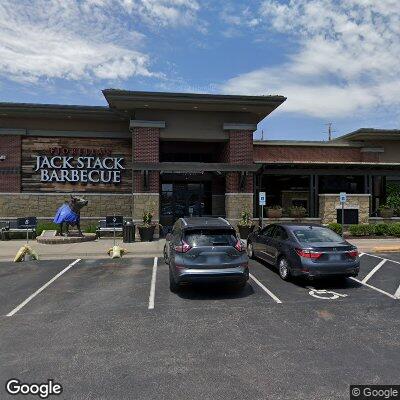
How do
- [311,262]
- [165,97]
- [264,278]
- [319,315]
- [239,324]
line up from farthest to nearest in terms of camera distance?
[165,97], [264,278], [311,262], [319,315], [239,324]

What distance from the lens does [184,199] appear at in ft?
78.5

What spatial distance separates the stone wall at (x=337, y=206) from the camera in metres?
21.4

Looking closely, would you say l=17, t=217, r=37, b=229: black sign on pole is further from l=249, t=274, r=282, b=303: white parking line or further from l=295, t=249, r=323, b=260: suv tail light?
l=295, t=249, r=323, b=260: suv tail light

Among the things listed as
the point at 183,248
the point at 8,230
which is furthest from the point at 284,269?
the point at 8,230

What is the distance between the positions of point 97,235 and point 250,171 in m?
9.12

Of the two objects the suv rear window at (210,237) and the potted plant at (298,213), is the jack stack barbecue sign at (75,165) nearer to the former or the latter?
the potted plant at (298,213)

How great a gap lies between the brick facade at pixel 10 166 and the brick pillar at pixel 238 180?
477 inches

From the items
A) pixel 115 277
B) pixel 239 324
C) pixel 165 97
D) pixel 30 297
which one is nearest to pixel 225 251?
pixel 239 324

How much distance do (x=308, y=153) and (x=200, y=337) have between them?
68.8ft

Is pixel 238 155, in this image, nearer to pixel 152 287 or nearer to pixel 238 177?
pixel 238 177

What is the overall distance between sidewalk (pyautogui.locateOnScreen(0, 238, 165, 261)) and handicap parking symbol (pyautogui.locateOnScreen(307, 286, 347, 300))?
7.26m

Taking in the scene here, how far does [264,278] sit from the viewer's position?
10.6 m

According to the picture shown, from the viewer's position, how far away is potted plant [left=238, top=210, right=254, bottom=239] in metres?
19.6

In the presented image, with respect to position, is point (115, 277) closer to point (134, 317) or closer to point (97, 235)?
point (134, 317)
